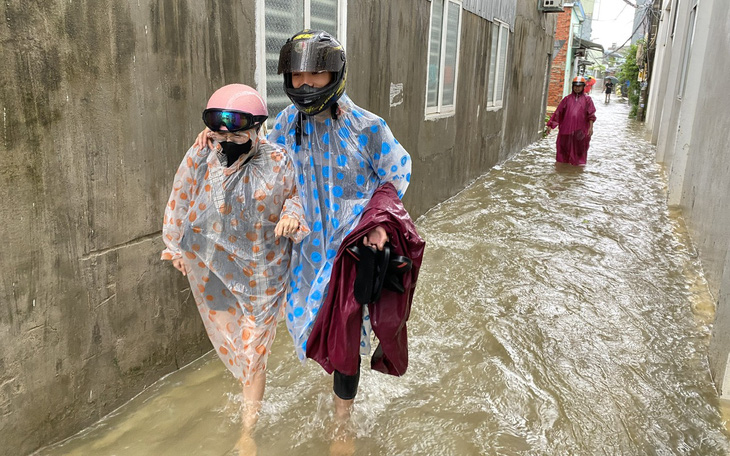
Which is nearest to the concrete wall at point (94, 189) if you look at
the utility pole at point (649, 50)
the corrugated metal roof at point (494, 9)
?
the corrugated metal roof at point (494, 9)

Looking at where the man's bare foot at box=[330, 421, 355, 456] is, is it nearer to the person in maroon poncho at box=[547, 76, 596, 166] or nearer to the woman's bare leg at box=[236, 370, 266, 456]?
the woman's bare leg at box=[236, 370, 266, 456]

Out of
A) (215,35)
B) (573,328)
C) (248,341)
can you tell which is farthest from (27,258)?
(573,328)

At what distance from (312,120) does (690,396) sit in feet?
8.92

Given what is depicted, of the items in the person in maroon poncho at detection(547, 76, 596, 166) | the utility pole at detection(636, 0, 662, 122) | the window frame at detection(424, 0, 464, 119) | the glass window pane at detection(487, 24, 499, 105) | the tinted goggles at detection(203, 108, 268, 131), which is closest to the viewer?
the tinted goggles at detection(203, 108, 268, 131)

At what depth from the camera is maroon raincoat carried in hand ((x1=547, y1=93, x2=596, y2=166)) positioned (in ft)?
35.1

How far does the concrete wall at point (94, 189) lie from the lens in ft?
7.84

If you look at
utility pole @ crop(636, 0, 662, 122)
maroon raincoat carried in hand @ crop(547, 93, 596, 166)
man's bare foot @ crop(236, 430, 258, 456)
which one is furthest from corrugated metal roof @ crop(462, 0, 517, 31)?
utility pole @ crop(636, 0, 662, 122)

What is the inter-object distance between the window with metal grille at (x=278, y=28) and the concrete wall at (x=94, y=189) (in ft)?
0.85

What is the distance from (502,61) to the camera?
10289 millimetres

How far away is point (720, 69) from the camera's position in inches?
226

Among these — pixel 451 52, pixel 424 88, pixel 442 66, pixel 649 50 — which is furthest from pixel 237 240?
pixel 649 50

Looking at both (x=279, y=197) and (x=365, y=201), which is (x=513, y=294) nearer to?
(x=365, y=201)

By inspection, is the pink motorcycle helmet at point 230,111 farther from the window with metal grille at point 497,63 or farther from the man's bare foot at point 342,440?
the window with metal grille at point 497,63

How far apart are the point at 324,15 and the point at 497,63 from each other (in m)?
6.06
